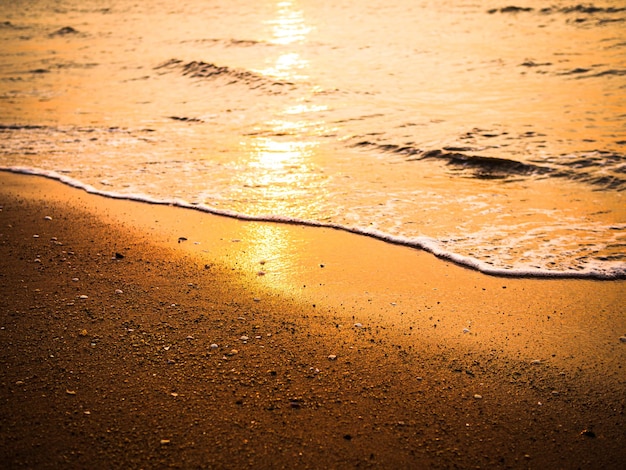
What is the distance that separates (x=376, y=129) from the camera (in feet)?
29.0

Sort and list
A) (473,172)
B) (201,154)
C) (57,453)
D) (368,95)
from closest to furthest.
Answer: (57,453), (473,172), (201,154), (368,95)

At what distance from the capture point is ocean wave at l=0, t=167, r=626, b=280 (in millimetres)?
4242

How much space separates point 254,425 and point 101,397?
0.81 metres

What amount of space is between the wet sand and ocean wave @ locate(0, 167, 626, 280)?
11cm

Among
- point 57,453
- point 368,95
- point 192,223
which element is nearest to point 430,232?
point 192,223

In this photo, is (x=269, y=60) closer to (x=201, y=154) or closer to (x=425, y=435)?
(x=201, y=154)

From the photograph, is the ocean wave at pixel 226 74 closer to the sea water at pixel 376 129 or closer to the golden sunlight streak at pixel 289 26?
the sea water at pixel 376 129

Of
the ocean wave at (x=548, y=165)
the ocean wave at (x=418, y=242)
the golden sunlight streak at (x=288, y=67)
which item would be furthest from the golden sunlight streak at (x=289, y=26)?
the ocean wave at (x=418, y=242)

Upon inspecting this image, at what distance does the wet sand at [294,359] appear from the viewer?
8.52 feet

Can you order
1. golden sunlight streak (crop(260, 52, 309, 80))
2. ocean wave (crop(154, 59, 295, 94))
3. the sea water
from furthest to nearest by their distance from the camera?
1. golden sunlight streak (crop(260, 52, 309, 80))
2. ocean wave (crop(154, 59, 295, 94))
3. the sea water

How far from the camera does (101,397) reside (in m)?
2.88

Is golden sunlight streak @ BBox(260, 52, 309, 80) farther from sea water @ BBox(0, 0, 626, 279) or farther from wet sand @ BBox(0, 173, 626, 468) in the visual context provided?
wet sand @ BBox(0, 173, 626, 468)

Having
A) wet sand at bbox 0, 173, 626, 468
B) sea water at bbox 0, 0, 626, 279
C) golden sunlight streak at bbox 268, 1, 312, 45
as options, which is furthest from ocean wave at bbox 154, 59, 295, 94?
wet sand at bbox 0, 173, 626, 468

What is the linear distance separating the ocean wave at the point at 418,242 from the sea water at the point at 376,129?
0.8 inches
